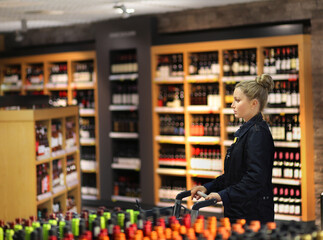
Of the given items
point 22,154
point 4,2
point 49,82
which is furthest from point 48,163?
point 49,82

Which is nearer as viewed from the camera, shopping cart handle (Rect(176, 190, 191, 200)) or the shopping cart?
the shopping cart

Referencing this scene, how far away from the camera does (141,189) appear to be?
8.78m

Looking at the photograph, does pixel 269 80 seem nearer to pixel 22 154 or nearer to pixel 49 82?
pixel 22 154

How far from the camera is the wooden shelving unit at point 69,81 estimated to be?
9391 mm

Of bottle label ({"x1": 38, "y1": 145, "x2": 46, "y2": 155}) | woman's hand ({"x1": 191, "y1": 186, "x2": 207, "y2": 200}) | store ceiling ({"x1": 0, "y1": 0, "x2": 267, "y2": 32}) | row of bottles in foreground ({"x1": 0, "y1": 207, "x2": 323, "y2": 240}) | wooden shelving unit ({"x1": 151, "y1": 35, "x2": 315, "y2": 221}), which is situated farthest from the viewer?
store ceiling ({"x1": 0, "y1": 0, "x2": 267, "y2": 32})

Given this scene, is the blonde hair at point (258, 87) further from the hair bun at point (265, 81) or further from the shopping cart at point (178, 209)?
the shopping cart at point (178, 209)

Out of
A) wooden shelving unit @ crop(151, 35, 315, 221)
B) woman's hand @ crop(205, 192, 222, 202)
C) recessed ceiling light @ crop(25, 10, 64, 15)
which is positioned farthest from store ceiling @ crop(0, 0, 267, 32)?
woman's hand @ crop(205, 192, 222, 202)

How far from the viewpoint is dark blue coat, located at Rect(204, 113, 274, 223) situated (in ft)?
12.3

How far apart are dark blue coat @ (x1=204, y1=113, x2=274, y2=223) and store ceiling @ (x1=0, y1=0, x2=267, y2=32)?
12.7 feet

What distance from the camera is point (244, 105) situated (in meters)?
3.90

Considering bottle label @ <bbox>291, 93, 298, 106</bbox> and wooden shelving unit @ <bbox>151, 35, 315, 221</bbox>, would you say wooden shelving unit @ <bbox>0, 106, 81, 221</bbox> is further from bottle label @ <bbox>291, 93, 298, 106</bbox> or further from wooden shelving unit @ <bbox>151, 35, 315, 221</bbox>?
bottle label @ <bbox>291, 93, 298, 106</bbox>

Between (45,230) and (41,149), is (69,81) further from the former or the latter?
(45,230)

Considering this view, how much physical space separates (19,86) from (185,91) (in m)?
3.79

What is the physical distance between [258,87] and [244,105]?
0.17 m
